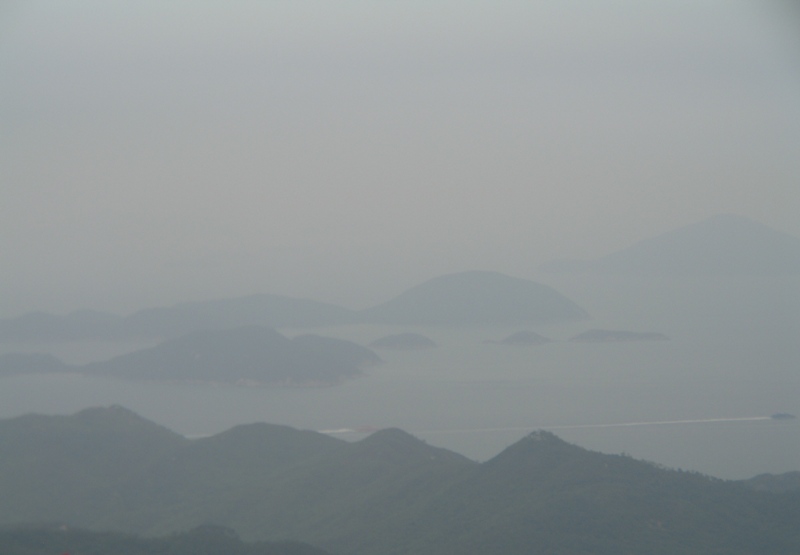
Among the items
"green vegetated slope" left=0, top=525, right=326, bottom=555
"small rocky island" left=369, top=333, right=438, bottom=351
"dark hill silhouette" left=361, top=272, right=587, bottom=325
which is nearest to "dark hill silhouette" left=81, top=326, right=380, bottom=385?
"small rocky island" left=369, top=333, right=438, bottom=351

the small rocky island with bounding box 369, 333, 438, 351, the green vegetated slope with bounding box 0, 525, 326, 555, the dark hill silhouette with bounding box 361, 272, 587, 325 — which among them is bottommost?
the green vegetated slope with bounding box 0, 525, 326, 555

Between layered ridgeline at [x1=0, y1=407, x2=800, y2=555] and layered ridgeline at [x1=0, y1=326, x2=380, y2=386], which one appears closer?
layered ridgeline at [x1=0, y1=407, x2=800, y2=555]

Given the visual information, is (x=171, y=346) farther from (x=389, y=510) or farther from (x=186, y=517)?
(x=389, y=510)

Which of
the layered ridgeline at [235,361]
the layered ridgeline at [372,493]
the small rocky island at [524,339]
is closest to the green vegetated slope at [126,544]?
the layered ridgeline at [372,493]

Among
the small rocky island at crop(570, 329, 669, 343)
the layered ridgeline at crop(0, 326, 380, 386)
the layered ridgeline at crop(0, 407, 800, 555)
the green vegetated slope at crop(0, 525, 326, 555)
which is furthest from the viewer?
the small rocky island at crop(570, 329, 669, 343)

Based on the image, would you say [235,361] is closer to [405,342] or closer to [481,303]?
[405,342]

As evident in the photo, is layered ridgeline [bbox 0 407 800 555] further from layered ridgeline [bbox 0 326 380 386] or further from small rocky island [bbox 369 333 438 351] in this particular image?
small rocky island [bbox 369 333 438 351]

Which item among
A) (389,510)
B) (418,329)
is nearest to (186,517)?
(389,510)
